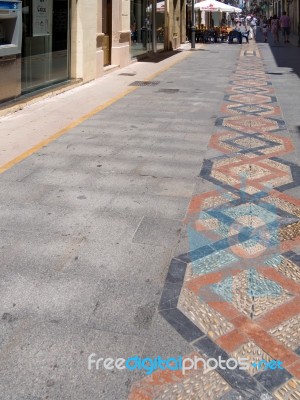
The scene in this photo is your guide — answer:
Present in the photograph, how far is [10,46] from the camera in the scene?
30.7 feet

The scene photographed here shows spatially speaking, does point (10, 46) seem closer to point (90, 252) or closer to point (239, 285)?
point (90, 252)

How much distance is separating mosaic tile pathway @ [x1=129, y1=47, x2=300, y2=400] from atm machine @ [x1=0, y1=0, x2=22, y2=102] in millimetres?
4628

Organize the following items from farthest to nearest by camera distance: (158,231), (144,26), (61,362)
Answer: (144,26)
(158,231)
(61,362)

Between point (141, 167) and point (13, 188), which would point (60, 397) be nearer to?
point (13, 188)

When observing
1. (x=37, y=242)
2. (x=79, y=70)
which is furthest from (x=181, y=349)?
(x=79, y=70)

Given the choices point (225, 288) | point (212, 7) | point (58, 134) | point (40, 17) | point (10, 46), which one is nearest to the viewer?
point (225, 288)

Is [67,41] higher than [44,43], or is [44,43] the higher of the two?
[67,41]

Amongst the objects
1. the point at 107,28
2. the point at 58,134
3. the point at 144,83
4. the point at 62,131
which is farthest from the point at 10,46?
the point at 107,28

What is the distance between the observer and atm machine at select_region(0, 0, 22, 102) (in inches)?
360

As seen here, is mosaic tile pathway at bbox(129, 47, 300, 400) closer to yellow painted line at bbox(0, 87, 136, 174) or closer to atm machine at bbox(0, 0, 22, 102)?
yellow painted line at bbox(0, 87, 136, 174)

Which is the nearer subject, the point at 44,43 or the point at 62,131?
the point at 62,131

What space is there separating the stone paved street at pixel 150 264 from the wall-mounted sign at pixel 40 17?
393 cm

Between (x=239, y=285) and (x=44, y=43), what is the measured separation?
9250 mm

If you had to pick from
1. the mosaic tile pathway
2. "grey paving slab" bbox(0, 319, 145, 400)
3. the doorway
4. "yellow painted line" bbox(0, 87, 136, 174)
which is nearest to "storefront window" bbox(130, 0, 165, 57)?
the doorway
